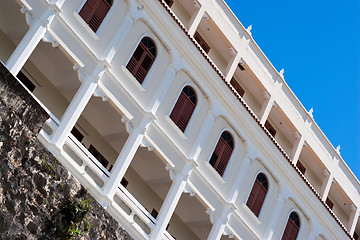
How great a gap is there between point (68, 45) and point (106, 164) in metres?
5.67

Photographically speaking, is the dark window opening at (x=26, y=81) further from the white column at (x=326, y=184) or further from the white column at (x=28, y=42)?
the white column at (x=326, y=184)

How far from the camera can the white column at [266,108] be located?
29156 mm

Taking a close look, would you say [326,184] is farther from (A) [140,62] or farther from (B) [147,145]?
Answer: (A) [140,62]

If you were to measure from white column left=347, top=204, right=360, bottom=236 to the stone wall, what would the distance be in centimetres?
2043

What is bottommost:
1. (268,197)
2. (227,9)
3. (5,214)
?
(5,214)

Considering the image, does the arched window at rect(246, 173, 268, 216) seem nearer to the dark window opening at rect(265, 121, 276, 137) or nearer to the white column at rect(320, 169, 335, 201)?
the dark window opening at rect(265, 121, 276, 137)

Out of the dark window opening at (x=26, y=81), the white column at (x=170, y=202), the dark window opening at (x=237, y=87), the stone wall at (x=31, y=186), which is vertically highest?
the dark window opening at (x=237, y=87)

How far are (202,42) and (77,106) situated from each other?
8501 millimetres

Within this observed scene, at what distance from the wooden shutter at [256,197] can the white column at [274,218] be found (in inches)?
32.0

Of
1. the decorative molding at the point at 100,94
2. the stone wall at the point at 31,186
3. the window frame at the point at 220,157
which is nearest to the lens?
the stone wall at the point at 31,186

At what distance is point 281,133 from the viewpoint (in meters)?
31.5

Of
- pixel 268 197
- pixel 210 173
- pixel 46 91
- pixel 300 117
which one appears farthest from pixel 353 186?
pixel 46 91

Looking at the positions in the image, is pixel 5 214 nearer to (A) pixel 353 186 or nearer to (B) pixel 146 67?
(B) pixel 146 67

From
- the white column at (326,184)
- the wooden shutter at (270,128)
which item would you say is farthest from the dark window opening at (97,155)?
the white column at (326,184)
